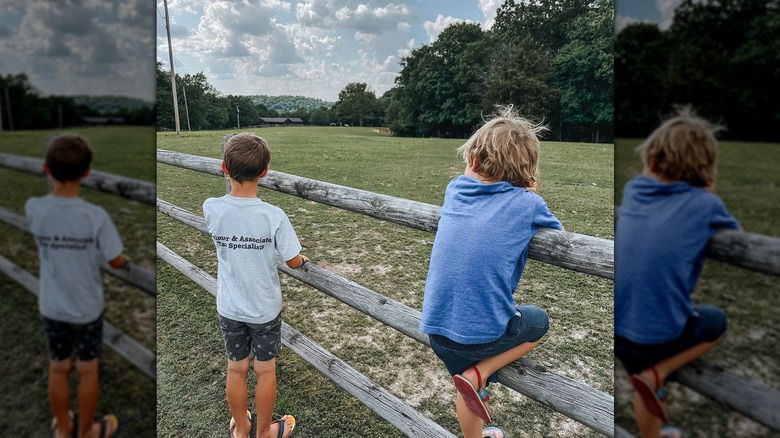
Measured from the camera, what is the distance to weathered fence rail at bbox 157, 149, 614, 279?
1172 mm

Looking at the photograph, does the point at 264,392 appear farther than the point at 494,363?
Yes

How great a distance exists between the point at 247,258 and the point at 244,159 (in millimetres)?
314

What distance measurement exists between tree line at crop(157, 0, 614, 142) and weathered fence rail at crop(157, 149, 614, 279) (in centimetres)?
601

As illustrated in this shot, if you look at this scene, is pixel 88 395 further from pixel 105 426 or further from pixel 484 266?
pixel 484 266

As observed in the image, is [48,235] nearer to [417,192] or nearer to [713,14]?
[713,14]

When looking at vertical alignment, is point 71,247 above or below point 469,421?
above

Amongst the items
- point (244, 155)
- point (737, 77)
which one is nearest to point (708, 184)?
point (737, 77)

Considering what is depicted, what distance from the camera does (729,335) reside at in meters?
0.20

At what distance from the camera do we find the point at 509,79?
9352 mm

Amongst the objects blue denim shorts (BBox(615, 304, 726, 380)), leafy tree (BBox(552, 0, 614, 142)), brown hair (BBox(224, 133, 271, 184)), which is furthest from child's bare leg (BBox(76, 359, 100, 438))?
leafy tree (BBox(552, 0, 614, 142))

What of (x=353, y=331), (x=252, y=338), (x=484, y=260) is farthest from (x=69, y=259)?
(x=353, y=331)

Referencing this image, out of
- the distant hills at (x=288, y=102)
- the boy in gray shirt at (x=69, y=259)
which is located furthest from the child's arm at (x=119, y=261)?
the distant hills at (x=288, y=102)

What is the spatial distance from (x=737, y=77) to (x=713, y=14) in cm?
3

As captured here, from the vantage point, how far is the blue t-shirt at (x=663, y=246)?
0.20 metres
